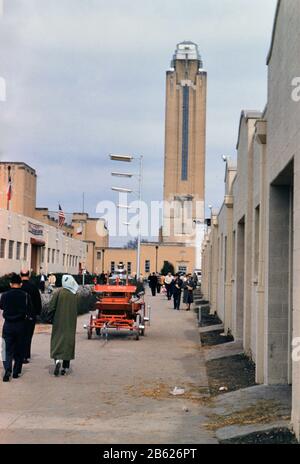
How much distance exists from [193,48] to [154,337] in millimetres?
95105

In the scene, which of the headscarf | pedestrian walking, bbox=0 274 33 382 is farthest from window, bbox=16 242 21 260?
pedestrian walking, bbox=0 274 33 382

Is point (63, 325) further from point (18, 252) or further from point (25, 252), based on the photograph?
point (25, 252)

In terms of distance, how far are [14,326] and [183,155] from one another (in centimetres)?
9112

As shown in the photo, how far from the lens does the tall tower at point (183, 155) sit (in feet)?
328

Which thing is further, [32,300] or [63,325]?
[32,300]

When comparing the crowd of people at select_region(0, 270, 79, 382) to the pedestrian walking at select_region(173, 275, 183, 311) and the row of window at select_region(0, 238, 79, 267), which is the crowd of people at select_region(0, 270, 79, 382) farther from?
the row of window at select_region(0, 238, 79, 267)

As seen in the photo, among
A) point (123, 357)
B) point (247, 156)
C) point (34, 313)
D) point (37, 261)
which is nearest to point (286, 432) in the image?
point (34, 313)

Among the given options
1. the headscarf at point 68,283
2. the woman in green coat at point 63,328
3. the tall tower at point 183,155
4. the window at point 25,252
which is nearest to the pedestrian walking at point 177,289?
the headscarf at point 68,283

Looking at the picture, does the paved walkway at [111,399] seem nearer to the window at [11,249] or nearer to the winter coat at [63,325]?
the winter coat at [63,325]

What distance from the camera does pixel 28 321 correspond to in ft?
42.3

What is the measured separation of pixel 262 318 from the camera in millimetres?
11789

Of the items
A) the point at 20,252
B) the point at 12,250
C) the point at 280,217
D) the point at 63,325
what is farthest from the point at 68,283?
the point at 20,252

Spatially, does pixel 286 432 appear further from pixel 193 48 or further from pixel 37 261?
pixel 193 48

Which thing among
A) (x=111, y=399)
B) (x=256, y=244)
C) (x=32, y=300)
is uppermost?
(x=256, y=244)
